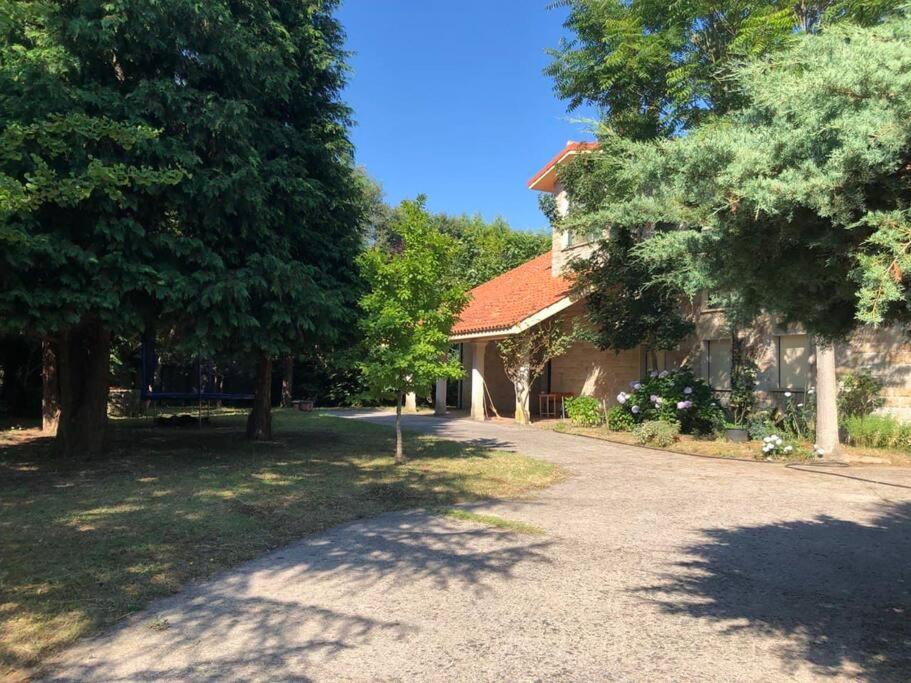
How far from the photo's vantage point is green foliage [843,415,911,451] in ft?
39.0

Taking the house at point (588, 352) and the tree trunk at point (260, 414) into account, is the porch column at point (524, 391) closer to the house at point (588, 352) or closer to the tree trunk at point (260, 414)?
the house at point (588, 352)

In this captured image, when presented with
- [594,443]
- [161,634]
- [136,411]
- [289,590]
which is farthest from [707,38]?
[136,411]

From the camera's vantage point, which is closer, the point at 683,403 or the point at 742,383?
the point at 683,403

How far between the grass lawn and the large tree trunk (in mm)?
486

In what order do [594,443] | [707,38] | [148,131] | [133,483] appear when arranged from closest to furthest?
1. [148,131]
2. [133,483]
3. [707,38]
4. [594,443]

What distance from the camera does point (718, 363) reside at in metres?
16.0

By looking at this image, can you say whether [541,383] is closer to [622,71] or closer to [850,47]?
[622,71]

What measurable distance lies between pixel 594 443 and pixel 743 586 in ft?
30.7

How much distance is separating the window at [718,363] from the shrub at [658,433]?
102 inches

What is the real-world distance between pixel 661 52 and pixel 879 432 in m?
8.26

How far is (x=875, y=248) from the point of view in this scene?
110 inches

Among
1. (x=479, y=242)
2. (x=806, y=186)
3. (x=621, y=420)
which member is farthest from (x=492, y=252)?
(x=806, y=186)

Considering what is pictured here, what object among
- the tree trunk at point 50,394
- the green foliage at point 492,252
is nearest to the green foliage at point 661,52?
the tree trunk at point 50,394

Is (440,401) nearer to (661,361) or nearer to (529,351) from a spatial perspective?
Answer: (529,351)
